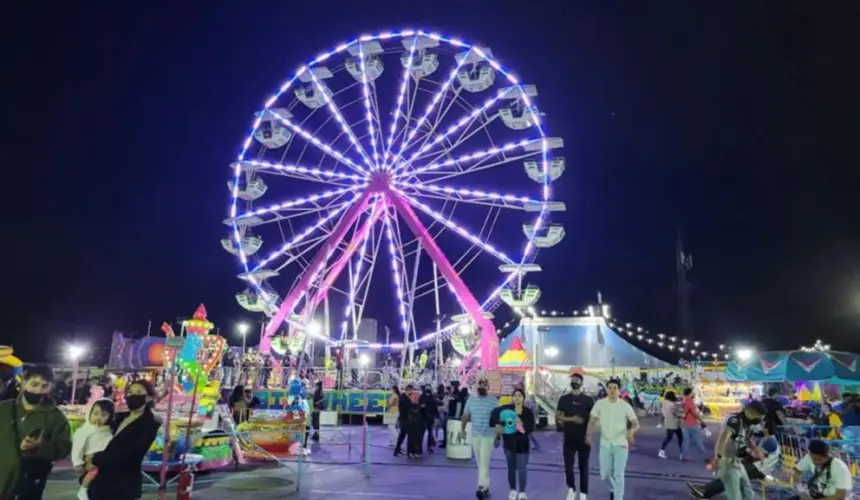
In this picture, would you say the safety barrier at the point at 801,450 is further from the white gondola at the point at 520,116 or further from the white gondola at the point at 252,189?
the white gondola at the point at 252,189

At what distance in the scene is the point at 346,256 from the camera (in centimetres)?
2584

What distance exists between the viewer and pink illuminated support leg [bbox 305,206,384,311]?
24.9m

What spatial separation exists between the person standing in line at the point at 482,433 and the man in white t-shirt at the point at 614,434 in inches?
53.1

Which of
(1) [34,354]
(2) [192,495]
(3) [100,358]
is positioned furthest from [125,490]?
(3) [100,358]

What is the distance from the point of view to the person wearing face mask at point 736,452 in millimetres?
6215

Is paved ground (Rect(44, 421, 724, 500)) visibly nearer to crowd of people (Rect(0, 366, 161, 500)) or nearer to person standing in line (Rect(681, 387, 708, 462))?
person standing in line (Rect(681, 387, 708, 462))

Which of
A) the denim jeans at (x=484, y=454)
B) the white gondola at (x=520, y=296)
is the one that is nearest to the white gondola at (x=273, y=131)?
the white gondola at (x=520, y=296)

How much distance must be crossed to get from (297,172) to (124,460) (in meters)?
20.4

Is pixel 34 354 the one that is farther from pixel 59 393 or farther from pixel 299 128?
pixel 299 128

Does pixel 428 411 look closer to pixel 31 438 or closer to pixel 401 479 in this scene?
pixel 401 479

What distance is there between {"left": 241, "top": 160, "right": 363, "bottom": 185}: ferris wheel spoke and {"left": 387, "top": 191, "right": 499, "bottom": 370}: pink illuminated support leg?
207cm

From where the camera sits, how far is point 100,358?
45.0 meters

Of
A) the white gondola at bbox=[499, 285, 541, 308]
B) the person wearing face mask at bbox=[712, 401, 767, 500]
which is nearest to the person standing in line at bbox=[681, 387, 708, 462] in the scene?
the person wearing face mask at bbox=[712, 401, 767, 500]

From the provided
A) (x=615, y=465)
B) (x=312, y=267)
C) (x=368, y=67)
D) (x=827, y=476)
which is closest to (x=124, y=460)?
(x=615, y=465)
